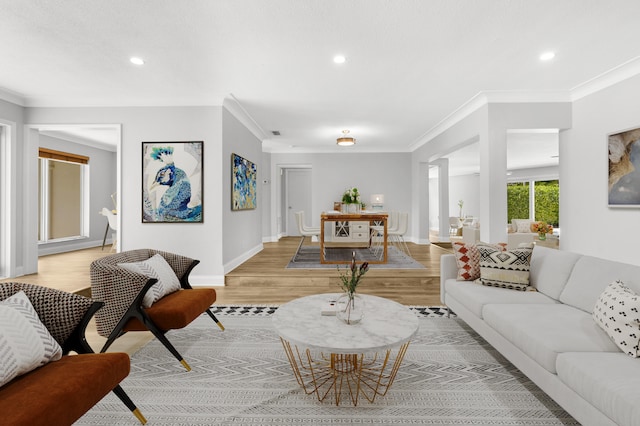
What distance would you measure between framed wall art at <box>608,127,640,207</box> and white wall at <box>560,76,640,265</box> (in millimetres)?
78

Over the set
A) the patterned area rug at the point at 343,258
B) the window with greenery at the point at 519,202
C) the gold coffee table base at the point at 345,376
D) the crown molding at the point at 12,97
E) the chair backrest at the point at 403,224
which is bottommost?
the gold coffee table base at the point at 345,376

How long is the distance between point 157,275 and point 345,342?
1682 millimetres

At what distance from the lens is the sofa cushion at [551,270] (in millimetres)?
2559

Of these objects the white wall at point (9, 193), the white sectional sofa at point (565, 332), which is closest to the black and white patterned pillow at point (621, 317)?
the white sectional sofa at point (565, 332)

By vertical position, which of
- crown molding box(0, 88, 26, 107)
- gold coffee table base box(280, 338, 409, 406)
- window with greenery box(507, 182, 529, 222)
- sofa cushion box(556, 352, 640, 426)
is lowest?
gold coffee table base box(280, 338, 409, 406)

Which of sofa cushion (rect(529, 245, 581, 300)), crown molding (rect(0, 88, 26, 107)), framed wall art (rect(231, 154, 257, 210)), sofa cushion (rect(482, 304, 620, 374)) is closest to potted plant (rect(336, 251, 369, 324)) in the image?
sofa cushion (rect(482, 304, 620, 374))

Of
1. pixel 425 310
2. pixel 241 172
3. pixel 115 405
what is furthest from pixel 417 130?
pixel 115 405

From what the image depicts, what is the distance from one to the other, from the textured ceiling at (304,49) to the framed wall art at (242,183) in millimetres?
929

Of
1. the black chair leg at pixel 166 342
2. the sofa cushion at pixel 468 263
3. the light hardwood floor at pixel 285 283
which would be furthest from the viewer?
the light hardwood floor at pixel 285 283

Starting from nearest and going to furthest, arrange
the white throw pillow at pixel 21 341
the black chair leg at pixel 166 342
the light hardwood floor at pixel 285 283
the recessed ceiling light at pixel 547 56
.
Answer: the white throw pillow at pixel 21 341 → the black chair leg at pixel 166 342 → the recessed ceiling light at pixel 547 56 → the light hardwood floor at pixel 285 283

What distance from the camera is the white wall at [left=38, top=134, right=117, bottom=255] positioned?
7.03 m

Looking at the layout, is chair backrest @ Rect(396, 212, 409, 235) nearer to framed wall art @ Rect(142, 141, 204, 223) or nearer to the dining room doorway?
framed wall art @ Rect(142, 141, 204, 223)

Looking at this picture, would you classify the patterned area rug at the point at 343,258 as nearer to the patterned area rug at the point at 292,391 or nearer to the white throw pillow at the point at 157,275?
the patterned area rug at the point at 292,391

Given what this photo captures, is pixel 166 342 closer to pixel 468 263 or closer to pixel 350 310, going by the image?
pixel 350 310
